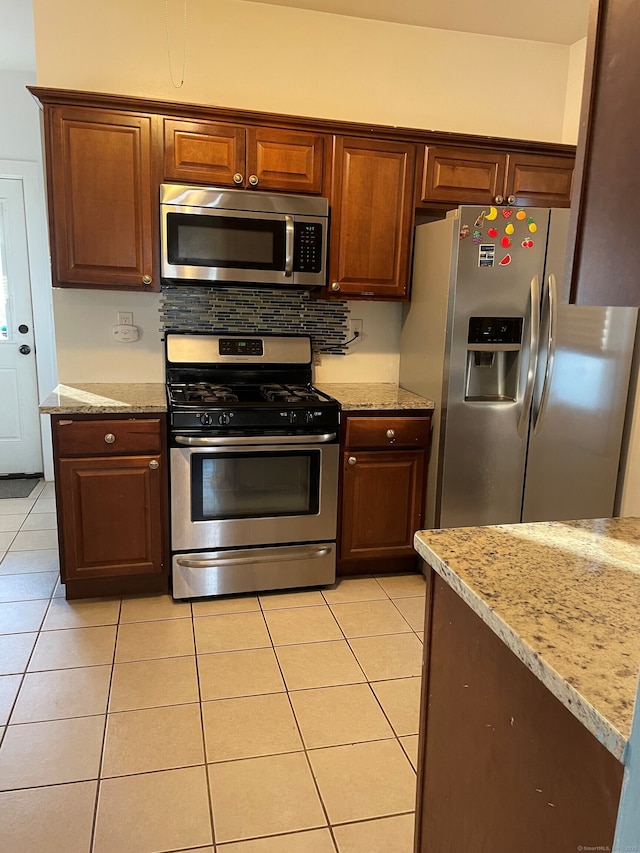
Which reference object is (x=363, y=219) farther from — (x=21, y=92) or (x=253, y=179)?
(x=21, y=92)

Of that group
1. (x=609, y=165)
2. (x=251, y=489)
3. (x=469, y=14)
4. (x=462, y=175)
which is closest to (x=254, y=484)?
(x=251, y=489)

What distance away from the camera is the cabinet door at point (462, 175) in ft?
10.0

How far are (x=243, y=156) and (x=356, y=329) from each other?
107cm

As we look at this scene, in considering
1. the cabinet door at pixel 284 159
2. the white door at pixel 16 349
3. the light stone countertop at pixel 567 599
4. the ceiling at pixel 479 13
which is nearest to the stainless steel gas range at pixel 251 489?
the cabinet door at pixel 284 159

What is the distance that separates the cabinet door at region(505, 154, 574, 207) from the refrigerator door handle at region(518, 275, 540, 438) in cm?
63

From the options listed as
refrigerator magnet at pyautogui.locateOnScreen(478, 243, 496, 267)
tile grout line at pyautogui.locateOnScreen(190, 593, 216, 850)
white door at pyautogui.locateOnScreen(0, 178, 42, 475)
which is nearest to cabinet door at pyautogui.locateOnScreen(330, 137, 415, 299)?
refrigerator magnet at pyautogui.locateOnScreen(478, 243, 496, 267)

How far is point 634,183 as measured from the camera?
0.71m

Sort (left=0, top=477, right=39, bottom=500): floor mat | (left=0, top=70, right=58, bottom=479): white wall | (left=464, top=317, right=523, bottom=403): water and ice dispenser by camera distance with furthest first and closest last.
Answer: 1. (left=0, top=477, right=39, bottom=500): floor mat
2. (left=0, top=70, right=58, bottom=479): white wall
3. (left=464, top=317, right=523, bottom=403): water and ice dispenser

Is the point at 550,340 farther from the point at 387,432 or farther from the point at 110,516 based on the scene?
the point at 110,516

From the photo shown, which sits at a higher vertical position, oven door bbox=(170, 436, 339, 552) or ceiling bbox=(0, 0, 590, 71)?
ceiling bbox=(0, 0, 590, 71)

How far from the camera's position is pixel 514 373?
2898 mm

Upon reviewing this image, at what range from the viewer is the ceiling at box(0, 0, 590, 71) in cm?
296

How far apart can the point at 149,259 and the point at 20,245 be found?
204 cm

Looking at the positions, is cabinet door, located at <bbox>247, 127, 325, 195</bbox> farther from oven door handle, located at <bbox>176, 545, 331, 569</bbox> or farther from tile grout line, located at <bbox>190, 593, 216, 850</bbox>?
tile grout line, located at <bbox>190, 593, 216, 850</bbox>
